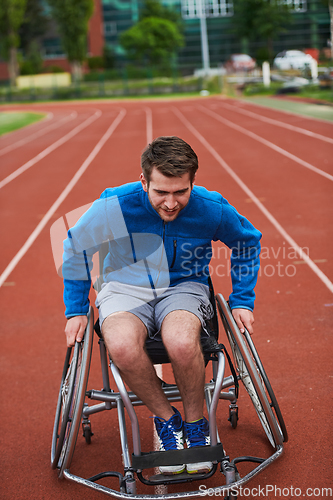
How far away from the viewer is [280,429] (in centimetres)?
245

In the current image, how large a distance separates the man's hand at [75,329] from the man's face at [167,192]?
542mm

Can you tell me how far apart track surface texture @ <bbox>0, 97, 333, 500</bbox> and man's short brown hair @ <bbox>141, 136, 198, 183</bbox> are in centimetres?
125

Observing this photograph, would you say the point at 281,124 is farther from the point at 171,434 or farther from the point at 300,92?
the point at 171,434

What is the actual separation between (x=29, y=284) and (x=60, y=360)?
5.16 feet

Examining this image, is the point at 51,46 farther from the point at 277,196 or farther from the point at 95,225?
the point at 95,225

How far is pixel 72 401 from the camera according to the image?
7.29 feet

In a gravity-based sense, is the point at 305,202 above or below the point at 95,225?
below

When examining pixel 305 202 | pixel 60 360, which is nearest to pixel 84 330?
pixel 60 360

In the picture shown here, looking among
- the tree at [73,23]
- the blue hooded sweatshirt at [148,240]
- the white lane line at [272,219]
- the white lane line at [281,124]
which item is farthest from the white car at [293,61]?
the blue hooded sweatshirt at [148,240]

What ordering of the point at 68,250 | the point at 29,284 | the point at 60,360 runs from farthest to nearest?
the point at 29,284, the point at 60,360, the point at 68,250

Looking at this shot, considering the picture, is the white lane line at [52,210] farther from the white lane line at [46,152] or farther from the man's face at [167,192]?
the man's face at [167,192]

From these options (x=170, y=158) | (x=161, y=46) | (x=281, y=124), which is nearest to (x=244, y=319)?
(x=170, y=158)

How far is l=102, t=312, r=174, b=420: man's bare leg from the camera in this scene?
84.6 inches

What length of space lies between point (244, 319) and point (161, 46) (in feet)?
152
